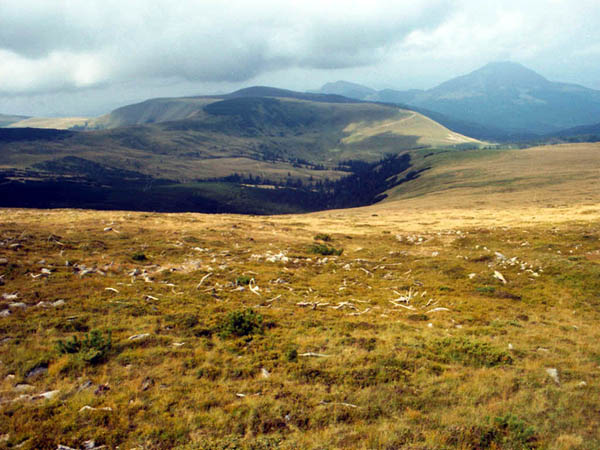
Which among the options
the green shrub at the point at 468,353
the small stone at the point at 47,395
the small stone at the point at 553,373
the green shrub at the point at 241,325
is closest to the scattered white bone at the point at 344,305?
the green shrub at the point at 241,325

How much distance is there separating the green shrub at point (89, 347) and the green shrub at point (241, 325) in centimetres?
414

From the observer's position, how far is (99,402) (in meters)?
8.96

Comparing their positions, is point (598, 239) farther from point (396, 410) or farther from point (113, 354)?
point (113, 354)

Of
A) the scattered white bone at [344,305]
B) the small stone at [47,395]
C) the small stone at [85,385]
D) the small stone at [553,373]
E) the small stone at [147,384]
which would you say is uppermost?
the small stone at [47,395]

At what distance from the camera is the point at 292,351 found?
39.0 feet

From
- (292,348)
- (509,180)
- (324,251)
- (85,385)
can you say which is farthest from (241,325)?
(509,180)

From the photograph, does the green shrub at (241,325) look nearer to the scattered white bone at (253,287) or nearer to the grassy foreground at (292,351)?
the grassy foreground at (292,351)

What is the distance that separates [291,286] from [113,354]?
10570 mm

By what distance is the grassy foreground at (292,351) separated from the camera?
8.30 meters

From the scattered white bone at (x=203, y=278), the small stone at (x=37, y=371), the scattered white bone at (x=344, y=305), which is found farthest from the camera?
the scattered white bone at (x=203, y=278)

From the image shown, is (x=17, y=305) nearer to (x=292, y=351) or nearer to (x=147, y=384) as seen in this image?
(x=147, y=384)

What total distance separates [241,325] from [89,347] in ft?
18.0

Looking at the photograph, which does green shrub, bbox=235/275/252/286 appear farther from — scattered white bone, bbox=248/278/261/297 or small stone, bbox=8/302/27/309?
small stone, bbox=8/302/27/309

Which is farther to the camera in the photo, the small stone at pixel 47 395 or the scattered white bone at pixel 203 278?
the scattered white bone at pixel 203 278
